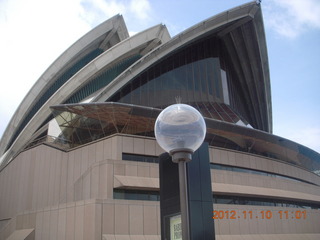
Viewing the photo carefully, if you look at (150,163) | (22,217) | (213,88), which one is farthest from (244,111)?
(22,217)

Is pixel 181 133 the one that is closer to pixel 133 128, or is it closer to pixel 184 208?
pixel 184 208

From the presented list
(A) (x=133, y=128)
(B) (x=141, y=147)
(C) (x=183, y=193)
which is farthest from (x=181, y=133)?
(A) (x=133, y=128)

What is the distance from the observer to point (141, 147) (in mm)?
21375

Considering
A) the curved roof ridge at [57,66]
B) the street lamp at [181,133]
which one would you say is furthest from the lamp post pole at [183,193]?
the curved roof ridge at [57,66]

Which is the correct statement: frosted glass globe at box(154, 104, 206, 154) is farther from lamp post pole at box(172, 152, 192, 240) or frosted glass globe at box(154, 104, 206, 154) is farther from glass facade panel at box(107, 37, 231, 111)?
glass facade panel at box(107, 37, 231, 111)

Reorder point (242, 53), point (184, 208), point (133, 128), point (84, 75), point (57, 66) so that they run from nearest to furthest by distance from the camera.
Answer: point (184, 208), point (133, 128), point (84, 75), point (57, 66), point (242, 53)

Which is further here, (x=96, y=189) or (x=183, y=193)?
(x=96, y=189)

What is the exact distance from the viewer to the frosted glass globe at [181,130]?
530cm

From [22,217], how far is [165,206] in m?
15.0

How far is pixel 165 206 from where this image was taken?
735 centimetres
